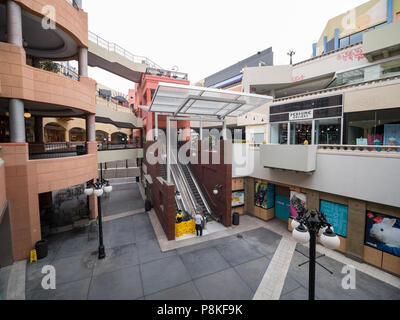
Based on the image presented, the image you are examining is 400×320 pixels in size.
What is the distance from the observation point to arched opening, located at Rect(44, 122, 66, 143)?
31430 mm

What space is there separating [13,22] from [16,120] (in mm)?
4741

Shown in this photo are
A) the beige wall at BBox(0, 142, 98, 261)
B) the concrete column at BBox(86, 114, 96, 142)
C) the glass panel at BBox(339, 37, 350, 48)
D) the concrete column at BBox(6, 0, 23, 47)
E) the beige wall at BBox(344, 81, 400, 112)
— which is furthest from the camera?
the glass panel at BBox(339, 37, 350, 48)

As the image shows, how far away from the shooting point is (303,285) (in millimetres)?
8141

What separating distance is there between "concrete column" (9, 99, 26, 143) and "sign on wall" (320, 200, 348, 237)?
59.1 ft

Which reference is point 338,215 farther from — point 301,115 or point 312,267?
point 301,115

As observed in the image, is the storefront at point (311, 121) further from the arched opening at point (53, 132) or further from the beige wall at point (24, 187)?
the arched opening at point (53, 132)

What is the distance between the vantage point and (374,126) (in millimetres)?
13219

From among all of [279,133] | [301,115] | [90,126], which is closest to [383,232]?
[301,115]

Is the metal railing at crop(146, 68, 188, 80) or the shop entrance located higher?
the metal railing at crop(146, 68, 188, 80)

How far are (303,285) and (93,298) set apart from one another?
900 centimetres

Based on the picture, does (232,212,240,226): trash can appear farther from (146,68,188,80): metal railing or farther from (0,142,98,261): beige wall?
(146,68,188,80): metal railing

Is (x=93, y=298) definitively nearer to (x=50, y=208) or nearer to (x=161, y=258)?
(x=161, y=258)

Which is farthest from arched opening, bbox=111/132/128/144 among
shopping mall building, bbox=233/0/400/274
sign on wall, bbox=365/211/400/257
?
sign on wall, bbox=365/211/400/257

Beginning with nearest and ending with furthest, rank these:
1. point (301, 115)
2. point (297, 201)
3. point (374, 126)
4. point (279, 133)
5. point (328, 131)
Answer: point (297, 201) < point (374, 126) < point (328, 131) < point (301, 115) < point (279, 133)
